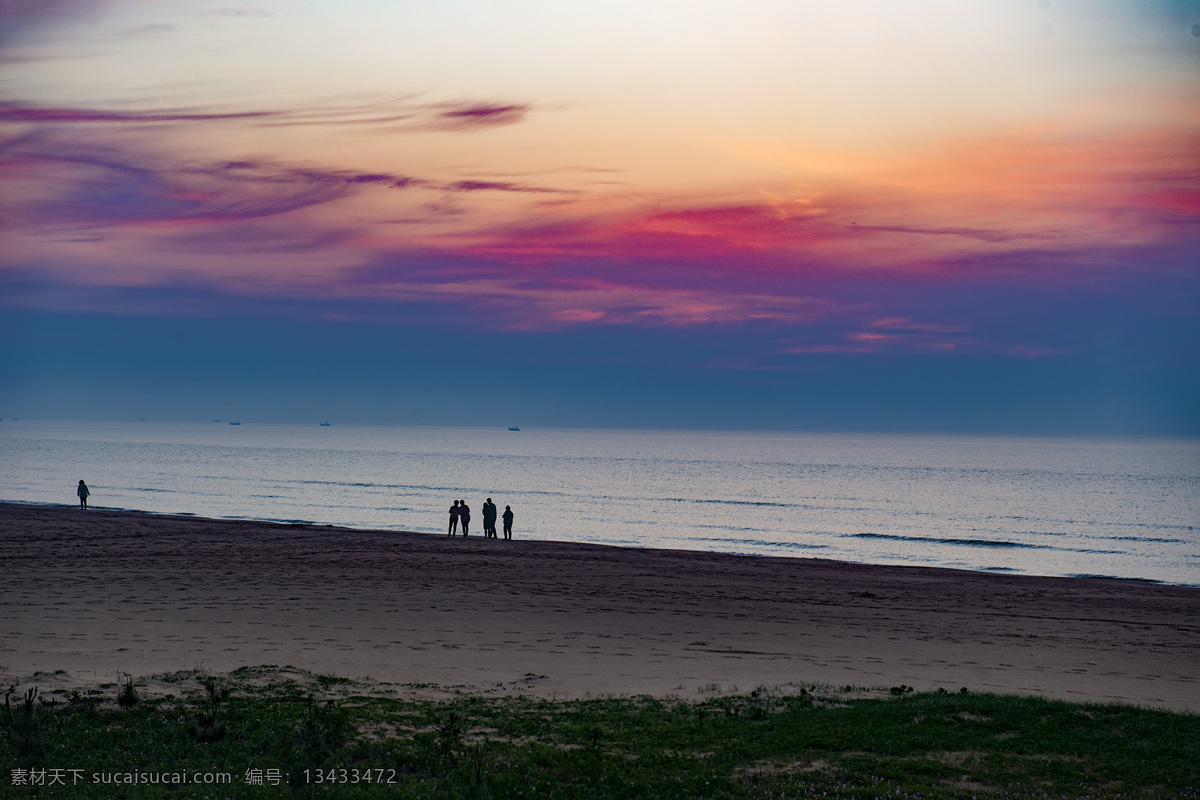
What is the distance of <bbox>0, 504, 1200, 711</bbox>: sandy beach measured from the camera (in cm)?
1498

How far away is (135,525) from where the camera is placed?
4303 centimetres

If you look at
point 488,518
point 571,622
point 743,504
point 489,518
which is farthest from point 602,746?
point 743,504

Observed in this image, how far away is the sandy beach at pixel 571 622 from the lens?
1498 centimetres

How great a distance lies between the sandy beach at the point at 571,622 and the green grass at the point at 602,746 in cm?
211

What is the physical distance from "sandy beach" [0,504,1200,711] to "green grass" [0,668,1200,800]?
2109 millimetres

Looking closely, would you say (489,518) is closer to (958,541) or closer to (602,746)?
(958,541)

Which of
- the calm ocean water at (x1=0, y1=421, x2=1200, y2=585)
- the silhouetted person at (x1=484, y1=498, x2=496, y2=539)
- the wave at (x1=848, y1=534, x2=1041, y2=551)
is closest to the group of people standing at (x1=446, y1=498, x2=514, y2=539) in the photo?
the silhouetted person at (x1=484, y1=498, x2=496, y2=539)

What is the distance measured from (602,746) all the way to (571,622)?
34.0 feet

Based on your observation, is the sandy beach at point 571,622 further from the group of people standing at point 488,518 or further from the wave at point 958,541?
the wave at point 958,541

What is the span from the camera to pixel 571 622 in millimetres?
20250

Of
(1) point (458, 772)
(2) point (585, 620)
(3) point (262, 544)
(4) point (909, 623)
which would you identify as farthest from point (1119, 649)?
(3) point (262, 544)

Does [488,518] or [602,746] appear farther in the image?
[488,518]

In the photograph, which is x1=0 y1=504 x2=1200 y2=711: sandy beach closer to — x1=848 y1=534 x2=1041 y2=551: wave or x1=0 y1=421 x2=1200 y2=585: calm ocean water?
x1=0 y1=421 x2=1200 y2=585: calm ocean water

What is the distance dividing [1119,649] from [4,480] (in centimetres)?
9911
